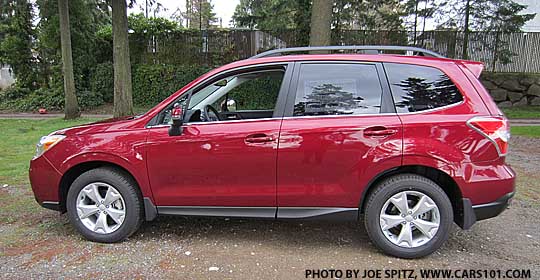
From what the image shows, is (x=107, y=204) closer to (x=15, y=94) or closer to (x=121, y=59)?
(x=121, y=59)

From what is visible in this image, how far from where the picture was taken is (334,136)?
3.27 metres

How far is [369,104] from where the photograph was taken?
3355 mm

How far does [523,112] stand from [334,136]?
546 inches

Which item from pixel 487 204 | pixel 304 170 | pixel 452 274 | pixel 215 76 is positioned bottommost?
pixel 452 274

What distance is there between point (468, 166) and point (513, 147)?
641cm

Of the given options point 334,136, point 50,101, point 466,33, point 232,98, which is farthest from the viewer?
point 50,101

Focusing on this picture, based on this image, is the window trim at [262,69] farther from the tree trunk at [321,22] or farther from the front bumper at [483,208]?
the tree trunk at [321,22]

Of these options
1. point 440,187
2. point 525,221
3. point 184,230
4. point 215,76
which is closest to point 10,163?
point 184,230

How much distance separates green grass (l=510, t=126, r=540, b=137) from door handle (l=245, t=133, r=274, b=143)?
913 cm

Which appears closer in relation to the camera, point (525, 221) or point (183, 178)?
point (183, 178)

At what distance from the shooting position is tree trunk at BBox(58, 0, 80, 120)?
490 inches

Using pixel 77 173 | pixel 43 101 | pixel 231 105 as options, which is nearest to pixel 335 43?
pixel 231 105

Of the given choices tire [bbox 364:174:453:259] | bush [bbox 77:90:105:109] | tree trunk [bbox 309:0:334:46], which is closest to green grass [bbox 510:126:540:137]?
tree trunk [bbox 309:0:334:46]

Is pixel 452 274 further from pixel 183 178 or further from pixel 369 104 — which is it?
pixel 183 178
